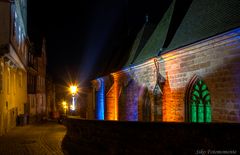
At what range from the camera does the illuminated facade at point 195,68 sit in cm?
938

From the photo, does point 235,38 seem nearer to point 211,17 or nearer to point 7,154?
point 211,17

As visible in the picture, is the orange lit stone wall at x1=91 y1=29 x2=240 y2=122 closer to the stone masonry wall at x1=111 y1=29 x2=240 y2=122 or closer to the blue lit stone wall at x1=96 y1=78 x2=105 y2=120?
the stone masonry wall at x1=111 y1=29 x2=240 y2=122

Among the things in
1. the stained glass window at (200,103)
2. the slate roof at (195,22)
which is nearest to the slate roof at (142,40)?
the slate roof at (195,22)

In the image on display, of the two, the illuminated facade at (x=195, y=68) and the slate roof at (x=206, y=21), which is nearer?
the illuminated facade at (x=195, y=68)

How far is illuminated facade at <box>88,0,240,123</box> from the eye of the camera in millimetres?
9380

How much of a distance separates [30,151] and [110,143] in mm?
4831

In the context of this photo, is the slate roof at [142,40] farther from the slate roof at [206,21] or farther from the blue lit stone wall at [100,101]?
the slate roof at [206,21]

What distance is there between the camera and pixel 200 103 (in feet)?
38.6

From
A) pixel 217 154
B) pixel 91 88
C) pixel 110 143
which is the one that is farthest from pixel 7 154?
pixel 91 88

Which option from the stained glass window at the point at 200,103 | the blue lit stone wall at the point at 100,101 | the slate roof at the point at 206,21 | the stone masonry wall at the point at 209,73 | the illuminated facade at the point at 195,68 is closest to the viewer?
the stone masonry wall at the point at 209,73

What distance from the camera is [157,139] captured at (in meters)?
7.09

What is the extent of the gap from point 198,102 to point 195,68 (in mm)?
1541

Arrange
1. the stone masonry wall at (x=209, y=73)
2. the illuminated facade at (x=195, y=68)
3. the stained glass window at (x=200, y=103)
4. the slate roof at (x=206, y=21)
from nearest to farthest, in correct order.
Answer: the stone masonry wall at (x=209, y=73) < the illuminated facade at (x=195, y=68) < the slate roof at (x=206, y=21) < the stained glass window at (x=200, y=103)

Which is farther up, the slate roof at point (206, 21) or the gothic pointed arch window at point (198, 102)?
the slate roof at point (206, 21)
